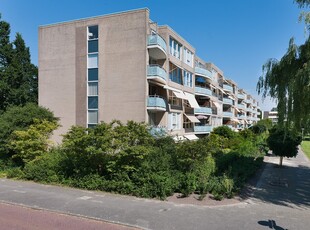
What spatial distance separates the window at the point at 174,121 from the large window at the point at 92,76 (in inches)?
296

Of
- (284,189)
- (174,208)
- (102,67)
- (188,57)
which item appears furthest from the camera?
(188,57)

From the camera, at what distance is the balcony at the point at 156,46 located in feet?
71.7

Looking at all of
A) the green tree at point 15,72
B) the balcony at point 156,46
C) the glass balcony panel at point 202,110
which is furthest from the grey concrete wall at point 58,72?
the glass balcony panel at point 202,110

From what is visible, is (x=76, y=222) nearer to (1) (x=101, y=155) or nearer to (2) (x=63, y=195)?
(2) (x=63, y=195)

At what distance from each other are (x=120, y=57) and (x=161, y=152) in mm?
12820

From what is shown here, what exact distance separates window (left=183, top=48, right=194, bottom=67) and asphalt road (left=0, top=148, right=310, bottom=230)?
2058 centimetres

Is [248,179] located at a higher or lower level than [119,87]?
lower

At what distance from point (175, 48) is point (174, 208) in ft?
69.5

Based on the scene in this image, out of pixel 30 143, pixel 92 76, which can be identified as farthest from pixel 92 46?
pixel 30 143

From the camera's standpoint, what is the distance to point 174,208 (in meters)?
9.61

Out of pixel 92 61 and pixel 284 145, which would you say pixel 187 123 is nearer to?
pixel 92 61

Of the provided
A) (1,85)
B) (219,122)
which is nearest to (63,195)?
(1,85)

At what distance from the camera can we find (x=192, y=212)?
910 centimetres

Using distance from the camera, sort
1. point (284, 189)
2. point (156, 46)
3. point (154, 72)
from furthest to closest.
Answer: point (154, 72) < point (156, 46) < point (284, 189)
